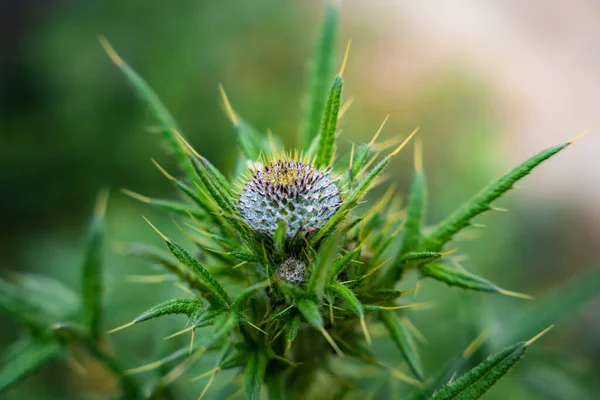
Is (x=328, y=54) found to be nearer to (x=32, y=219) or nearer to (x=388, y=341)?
(x=388, y=341)

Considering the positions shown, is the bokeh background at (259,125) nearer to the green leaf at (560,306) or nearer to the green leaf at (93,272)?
the green leaf at (560,306)

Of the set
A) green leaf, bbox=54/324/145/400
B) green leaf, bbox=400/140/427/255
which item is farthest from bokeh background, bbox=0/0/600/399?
green leaf, bbox=400/140/427/255

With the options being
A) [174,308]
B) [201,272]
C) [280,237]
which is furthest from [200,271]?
[280,237]

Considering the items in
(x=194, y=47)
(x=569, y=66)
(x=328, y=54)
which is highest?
(x=194, y=47)

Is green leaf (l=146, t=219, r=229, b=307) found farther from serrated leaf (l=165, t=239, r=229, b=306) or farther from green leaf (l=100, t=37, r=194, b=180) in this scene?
green leaf (l=100, t=37, r=194, b=180)

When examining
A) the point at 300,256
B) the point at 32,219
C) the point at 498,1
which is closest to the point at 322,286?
the point at 300,256

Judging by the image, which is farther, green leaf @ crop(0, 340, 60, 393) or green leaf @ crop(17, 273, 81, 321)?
green leaf @ crop(17, 273, 81, 321)
